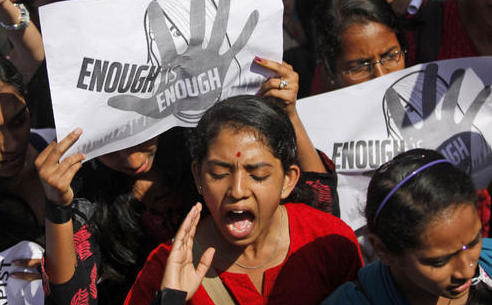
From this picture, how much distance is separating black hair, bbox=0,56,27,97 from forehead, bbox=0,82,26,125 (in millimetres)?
21

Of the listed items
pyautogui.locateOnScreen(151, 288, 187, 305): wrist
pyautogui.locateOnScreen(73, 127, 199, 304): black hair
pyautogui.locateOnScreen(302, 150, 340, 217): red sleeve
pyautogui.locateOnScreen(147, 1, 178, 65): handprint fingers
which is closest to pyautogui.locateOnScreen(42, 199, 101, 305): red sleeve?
pyautogui.locateOnScreen(73, 127, 199, 304): black hair

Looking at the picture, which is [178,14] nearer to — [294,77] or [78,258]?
[294,77]

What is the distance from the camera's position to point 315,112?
272cm

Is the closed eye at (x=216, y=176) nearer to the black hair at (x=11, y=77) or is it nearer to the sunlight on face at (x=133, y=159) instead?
the sunlight on face at (x=133, y=159)

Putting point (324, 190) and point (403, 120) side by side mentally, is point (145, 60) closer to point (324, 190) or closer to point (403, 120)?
point (324, 190)

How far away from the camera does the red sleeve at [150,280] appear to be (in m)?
2.01

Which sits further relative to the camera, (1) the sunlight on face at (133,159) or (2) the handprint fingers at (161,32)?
(1) the sunlight on face at (133,159)

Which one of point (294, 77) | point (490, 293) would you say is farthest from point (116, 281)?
point (490, 293)

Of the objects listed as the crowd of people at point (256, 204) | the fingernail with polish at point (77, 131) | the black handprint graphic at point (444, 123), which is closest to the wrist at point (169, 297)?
the crowd of people at point (256, 204)

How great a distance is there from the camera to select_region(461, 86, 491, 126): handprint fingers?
2650 millimetres

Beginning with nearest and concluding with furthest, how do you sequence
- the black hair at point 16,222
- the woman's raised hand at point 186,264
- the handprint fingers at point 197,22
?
the woman's raised hand at point 186,264 → the handprint fingers at point 197,22 → the black hair at point 16,222

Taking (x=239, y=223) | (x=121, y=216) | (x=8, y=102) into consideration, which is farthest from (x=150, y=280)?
(x=8, y=102)

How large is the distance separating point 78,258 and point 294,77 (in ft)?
3.41

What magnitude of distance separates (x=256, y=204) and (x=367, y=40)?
1135 mm
